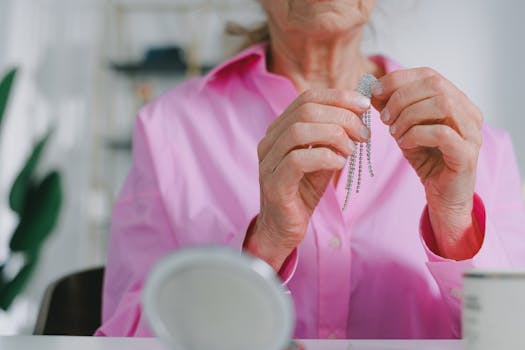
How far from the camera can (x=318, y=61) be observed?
1082 millimetres

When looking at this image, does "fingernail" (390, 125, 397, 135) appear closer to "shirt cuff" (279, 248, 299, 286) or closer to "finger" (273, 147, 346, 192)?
"finger" (273, 147, 346, 192)

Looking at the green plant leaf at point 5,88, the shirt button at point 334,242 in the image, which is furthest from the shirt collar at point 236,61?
the green plant leaf at point 5,88

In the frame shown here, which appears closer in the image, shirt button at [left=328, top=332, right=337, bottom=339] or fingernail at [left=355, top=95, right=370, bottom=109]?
fingernail at [left=355, top=95, right=370, bottom=109]

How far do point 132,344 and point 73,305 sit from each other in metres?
0.46

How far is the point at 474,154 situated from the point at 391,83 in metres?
0.11

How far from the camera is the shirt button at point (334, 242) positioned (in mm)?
Answer: 930

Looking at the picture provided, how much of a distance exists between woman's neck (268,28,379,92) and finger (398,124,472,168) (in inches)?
15.4

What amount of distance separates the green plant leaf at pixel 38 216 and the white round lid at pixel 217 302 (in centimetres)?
222

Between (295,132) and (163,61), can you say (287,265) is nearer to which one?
(295,132)

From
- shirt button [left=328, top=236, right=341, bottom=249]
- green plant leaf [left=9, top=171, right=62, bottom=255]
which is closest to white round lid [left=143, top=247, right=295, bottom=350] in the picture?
shirt button [left=328, top=236, right=341, bottom=249]

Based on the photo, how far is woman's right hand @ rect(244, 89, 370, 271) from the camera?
2.18 feet

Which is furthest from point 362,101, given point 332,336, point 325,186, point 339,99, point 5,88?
point 5,88

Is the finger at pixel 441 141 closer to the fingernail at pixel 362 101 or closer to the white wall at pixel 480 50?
the fingernail at pixel 362 101

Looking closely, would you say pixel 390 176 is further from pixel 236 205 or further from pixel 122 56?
pixel 122 56
